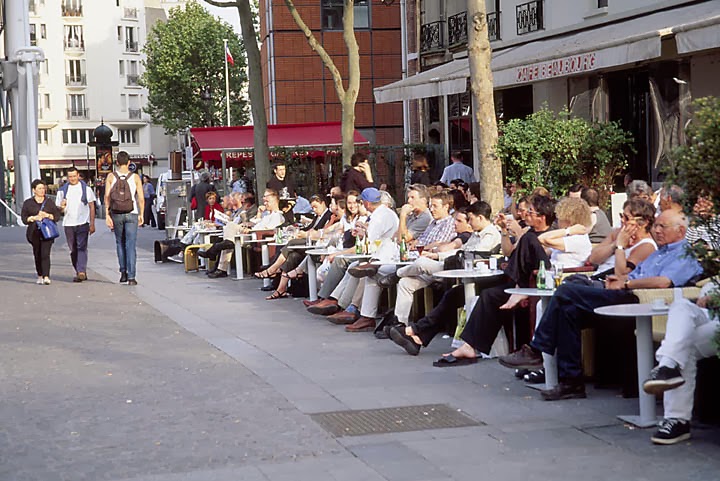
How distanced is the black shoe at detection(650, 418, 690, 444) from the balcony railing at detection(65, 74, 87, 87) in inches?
3868

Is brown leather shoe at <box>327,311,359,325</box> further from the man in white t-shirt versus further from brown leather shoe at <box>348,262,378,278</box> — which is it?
the man in white t-shirt

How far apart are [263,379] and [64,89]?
94.8 metres

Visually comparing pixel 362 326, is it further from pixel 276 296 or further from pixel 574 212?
pixel 276 296

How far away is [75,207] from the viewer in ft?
65.1

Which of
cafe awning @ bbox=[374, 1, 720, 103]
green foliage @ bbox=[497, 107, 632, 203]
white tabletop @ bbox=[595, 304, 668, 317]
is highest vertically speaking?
cafe awning @ bbox=[374, 1, 720, 103]

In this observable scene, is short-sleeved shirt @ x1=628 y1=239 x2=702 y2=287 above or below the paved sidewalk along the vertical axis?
above

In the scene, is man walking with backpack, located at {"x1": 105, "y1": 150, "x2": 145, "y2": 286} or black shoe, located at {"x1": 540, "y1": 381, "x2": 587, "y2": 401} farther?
man walking with backpack, located at {"x1": 105, "y1": 150, "x2": 145, "y2": 286}

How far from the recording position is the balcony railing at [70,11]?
334 ft

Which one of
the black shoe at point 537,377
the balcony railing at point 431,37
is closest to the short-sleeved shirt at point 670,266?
the black shoe at point 537,377

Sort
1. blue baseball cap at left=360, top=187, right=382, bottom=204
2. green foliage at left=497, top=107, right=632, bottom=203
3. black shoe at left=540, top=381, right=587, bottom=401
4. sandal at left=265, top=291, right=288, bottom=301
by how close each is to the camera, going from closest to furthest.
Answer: black shoe at left=540, top=381, right=587, bottom=401, blue baseball cap at left=360, top=187, right=382, bottom=204, green foliage at left=497, top=107, right=632, bottom=203, sandal at left=265, top=291, right=288, bottom=301

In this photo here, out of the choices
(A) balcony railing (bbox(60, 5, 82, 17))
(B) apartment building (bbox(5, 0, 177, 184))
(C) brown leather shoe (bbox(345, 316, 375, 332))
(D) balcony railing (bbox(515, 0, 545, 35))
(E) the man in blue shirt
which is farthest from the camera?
(A) balcony railing (bbox(60, 5, 82, 17))

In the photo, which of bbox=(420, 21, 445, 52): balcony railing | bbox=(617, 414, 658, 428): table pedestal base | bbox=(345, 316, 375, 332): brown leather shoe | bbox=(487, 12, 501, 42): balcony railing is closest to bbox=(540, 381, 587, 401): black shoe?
bbox=(617, 414, 658, 428): table pedestal base

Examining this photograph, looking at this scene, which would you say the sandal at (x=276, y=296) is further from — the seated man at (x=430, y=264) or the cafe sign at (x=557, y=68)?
the cafe sign at (x=557, y=68)

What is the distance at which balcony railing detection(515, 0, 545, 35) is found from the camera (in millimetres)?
27781
